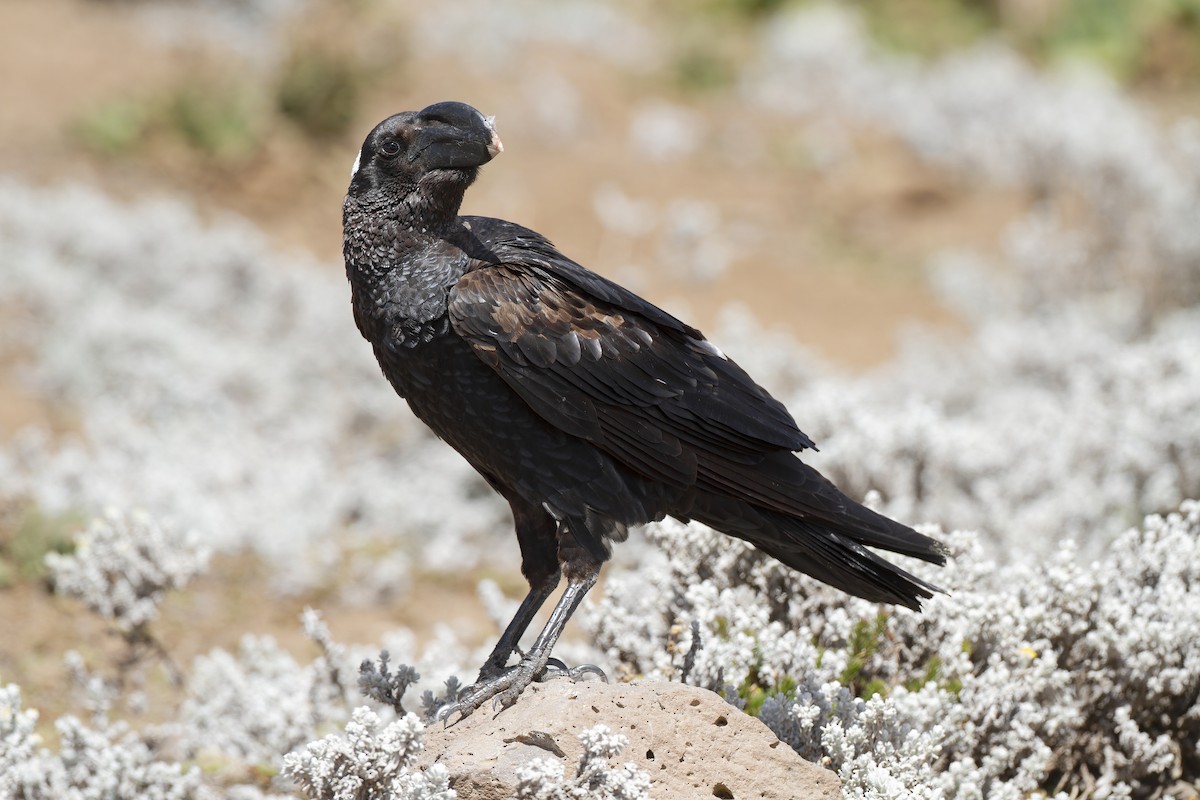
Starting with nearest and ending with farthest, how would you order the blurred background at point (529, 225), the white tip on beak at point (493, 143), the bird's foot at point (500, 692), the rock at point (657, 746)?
the rock at point (657, 746), the bird's foot at point (500, 692), the white tip on beak at point (493, 143), the blurred background at point (529, 225)

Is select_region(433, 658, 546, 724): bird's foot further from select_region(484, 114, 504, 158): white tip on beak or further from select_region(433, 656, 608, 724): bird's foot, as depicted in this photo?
select_region(484, 114, 504, 158): white tip on beak

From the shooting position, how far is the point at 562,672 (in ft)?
10.1

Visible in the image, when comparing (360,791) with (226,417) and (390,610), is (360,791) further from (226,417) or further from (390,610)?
(226,417)

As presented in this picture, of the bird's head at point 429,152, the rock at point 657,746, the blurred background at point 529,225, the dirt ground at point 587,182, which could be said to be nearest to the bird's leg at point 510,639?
the rock at point 657,746

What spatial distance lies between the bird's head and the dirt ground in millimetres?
4708

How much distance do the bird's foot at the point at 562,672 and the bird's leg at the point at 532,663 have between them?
4 cm

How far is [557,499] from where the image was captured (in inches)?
119

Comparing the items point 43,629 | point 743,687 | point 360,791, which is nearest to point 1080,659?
point 743,687

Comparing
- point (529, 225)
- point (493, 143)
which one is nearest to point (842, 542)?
point (493, 143)

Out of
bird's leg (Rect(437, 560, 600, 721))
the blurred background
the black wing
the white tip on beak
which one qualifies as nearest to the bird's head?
the white tip on beak

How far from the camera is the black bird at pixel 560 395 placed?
299cm

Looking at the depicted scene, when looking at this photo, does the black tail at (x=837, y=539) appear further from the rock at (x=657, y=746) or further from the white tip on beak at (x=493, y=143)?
the white tip on beak at (x=493, y=143)

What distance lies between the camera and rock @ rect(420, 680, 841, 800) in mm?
2646

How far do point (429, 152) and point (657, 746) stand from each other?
143 centimetres
